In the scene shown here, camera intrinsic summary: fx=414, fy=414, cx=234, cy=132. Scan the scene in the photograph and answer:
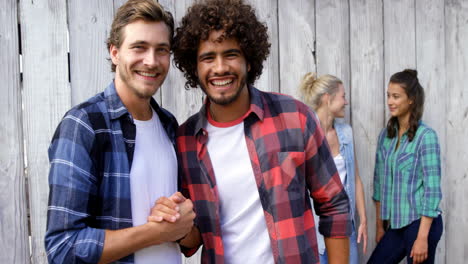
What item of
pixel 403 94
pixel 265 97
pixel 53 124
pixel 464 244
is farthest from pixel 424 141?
pixel 53 124

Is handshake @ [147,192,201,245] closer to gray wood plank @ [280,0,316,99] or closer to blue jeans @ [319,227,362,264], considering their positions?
gray wood plank @ [280,0,316,99]

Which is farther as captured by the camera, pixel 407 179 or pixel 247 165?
pixel 407 179

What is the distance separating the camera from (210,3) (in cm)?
190

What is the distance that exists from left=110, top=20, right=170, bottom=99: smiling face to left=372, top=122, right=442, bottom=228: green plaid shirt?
6.15ft

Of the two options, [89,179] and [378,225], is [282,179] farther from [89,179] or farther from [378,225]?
[378,225]

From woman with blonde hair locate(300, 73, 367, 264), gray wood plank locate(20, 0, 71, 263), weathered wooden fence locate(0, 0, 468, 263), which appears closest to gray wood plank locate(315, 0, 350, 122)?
weathered wooden fence locate(0, 0, 468, 263)

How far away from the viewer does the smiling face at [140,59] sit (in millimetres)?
1632

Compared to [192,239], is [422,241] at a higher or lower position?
lower

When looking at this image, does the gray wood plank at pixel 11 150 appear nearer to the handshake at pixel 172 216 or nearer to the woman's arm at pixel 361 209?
the handshake at pixel 172 216

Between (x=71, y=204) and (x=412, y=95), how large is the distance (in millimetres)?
2319

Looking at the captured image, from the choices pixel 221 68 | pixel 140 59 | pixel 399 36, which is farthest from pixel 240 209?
pixel 399 36

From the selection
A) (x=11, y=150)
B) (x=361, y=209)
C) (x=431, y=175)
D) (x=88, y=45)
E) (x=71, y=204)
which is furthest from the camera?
(x=361, y=209)

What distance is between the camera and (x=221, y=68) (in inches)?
67.9

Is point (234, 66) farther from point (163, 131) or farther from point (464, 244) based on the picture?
point (464, 244)
